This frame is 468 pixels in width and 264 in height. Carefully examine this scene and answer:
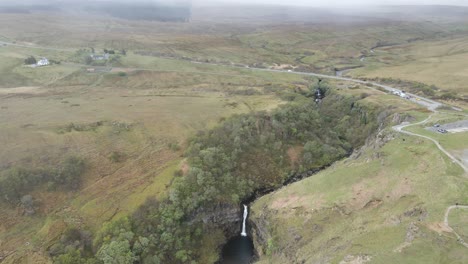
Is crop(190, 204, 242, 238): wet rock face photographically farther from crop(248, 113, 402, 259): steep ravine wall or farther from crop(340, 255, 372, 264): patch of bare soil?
crop(340, 255, 372, 264): patch of bare soil

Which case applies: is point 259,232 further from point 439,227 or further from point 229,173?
point 439,227

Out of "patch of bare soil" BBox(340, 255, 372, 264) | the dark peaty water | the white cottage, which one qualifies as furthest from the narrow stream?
the white cottage

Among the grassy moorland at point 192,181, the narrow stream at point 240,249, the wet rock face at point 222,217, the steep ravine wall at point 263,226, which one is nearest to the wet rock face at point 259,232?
the steep ravine wall at point 263,226

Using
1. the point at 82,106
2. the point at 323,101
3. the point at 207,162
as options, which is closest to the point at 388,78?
the point at 323,101

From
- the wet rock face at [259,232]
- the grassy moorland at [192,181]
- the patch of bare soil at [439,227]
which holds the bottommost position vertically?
the wet rock face at [259,232]

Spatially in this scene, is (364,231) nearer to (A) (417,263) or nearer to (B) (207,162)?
(A) (417,263)

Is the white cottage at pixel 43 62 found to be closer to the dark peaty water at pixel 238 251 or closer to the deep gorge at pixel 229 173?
the deep gorge at pixel 229 173
